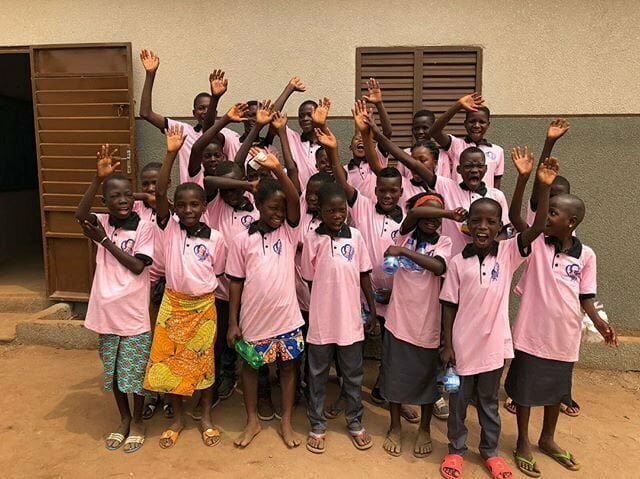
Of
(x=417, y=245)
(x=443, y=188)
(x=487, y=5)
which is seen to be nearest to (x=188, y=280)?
(x=417, y=245)

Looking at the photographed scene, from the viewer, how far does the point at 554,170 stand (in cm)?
246

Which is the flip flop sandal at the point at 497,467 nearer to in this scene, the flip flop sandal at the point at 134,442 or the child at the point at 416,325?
the child at the point at 416,325

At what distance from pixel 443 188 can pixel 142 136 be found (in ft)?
9.61

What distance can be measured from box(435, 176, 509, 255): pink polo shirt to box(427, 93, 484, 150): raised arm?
1.66 ft

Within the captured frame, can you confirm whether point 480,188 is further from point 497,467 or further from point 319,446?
point 319,446

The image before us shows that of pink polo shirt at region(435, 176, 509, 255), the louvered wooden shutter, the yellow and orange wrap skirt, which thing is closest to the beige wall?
the louvered wooden shutter

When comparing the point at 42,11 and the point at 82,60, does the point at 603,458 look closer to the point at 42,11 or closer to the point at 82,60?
the point at 82,60

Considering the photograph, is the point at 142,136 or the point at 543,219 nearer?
the point at 543,219

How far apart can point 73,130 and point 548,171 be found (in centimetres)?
415

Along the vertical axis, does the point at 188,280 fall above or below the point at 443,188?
below

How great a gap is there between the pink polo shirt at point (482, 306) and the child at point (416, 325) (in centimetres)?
15

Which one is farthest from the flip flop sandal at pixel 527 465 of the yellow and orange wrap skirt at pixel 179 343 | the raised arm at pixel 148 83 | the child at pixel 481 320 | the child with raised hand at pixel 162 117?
the raised arm at pixel 148 83

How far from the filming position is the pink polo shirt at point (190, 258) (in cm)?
281

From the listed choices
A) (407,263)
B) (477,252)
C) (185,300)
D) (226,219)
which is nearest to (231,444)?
(185,300)
